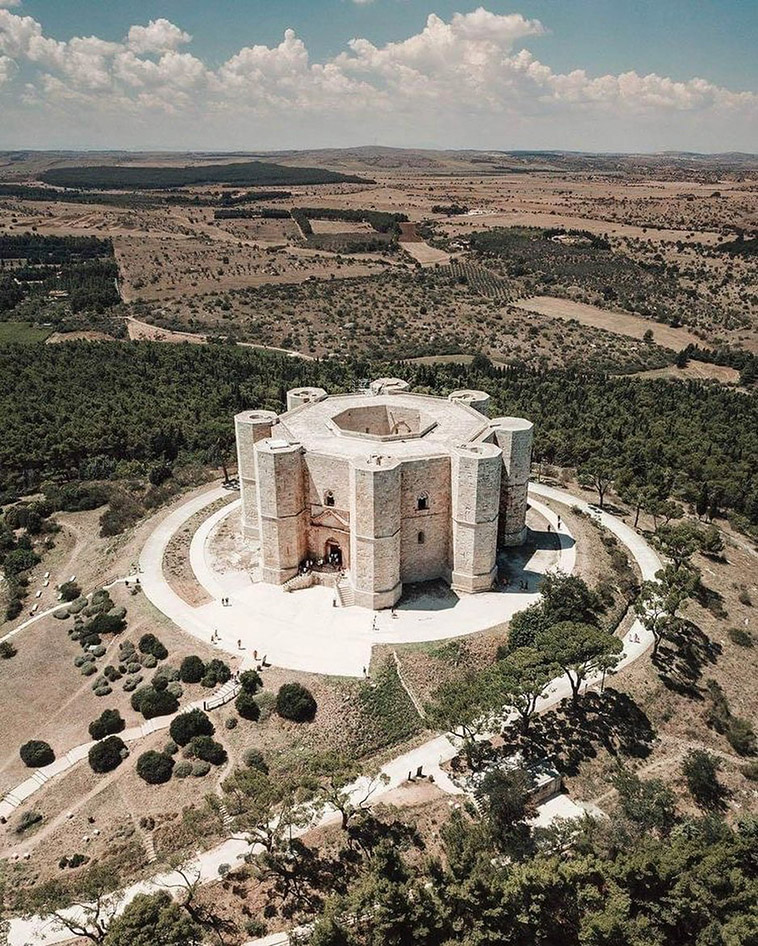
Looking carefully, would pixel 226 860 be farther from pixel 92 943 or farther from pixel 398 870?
pixel 398 870

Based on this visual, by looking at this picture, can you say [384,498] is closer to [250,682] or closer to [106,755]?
[250,682]

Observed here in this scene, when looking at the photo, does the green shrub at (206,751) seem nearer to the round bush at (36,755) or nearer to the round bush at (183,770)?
the round bush at (183,770)

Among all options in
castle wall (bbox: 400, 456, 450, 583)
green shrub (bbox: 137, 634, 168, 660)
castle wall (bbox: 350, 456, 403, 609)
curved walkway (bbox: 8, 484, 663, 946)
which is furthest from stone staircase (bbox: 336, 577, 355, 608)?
green shrub (bbox: 137, 634, 168, 660)

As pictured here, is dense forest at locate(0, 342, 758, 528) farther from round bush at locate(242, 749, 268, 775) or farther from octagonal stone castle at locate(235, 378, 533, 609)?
round bush at locate(242, 749, 268, 775)

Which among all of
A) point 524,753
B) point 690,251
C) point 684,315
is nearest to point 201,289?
point 684,315

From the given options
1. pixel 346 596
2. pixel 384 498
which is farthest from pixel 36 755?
pixel 384 498

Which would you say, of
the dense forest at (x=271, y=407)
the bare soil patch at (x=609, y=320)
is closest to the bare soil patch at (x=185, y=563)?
the dense forest at (x=271, y=407)
